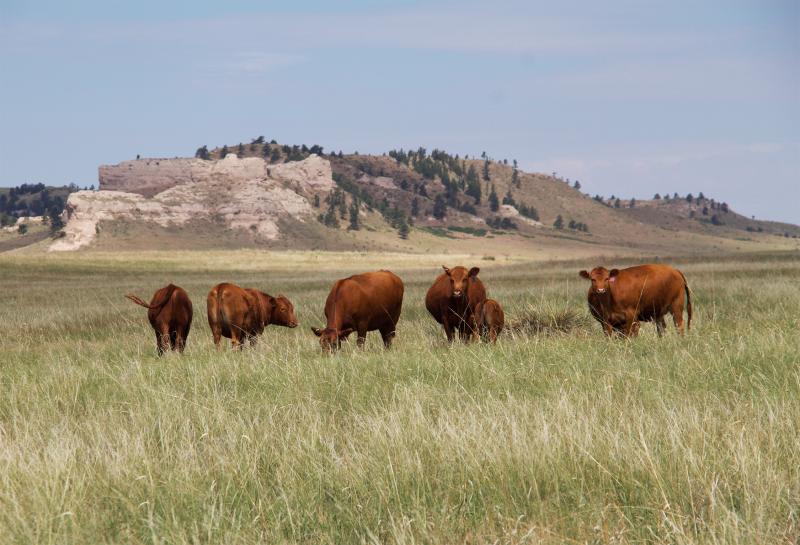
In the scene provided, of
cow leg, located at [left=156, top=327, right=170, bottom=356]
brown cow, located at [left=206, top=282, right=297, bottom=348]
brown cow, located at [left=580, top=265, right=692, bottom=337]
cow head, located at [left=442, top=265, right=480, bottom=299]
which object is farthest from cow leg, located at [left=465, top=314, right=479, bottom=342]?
cow leg, located at [left=156, top=327, right=170, bottom=356]

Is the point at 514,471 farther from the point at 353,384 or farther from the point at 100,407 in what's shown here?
the point at 100,407

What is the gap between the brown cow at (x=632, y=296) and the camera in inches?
467

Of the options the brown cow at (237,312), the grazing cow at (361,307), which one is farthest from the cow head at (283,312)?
the grazing cow at (361,307)

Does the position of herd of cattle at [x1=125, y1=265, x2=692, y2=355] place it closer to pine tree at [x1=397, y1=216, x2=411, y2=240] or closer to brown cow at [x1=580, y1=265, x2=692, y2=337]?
brown cow at [x1=580, y1=265, x2=692, y2=337]

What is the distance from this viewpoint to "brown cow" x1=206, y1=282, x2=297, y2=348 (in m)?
12.8

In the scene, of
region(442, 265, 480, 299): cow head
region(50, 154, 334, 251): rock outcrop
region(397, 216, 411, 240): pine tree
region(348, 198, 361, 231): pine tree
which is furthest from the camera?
region(397, 216, 411, 240): pine tree

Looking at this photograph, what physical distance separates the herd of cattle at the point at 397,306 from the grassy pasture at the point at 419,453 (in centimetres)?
333

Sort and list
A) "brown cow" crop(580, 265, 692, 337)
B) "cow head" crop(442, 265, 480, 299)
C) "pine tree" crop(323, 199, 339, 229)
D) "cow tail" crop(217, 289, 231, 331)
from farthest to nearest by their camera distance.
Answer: "pine tree" crop(323, 199, 339, 229)
"cow tail" crop(217, 289, 231, 331)
"brown cow" crop(580, 265, 692, 337)
"cow head" crop(442, 265, 480, 299)

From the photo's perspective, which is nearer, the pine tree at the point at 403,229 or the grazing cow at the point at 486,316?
the grazing cow at the point at 486,316

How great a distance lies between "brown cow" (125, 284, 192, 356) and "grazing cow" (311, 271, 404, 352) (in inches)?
88.9

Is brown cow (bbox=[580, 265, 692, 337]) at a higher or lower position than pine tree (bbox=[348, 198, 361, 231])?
lower

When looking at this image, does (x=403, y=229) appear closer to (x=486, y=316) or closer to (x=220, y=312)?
(x=220, y=312)

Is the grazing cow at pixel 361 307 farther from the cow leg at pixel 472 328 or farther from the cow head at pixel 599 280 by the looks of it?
the cow head at pixel 599 280

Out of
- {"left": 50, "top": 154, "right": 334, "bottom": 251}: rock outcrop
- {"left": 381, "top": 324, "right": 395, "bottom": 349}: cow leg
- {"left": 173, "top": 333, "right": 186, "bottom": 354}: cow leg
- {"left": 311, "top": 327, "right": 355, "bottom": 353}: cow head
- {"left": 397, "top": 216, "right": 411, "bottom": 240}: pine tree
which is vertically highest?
{"left": 50, "top": 154, "right": 334, "bottom": 251}: rock outcrop
